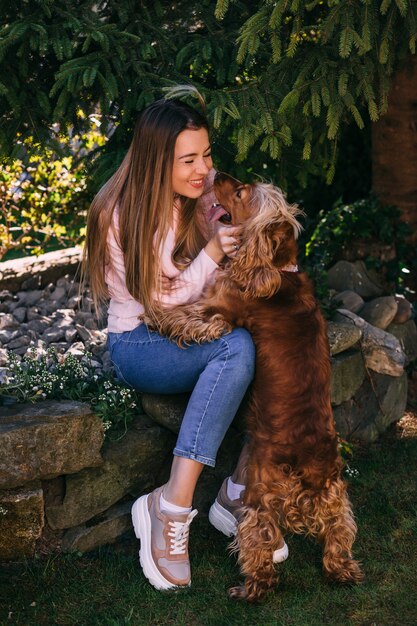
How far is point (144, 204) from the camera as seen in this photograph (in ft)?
11.3

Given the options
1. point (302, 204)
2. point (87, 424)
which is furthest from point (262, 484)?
point (302, 204)

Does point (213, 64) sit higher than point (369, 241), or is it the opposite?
point (213, 64)

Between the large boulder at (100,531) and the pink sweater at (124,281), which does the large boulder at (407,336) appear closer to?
the pink sweater at (124,281)

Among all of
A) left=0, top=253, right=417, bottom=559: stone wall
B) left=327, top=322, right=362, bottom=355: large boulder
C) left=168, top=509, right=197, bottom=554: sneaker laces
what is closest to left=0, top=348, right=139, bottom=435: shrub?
left=0, top=253, right=417, bottom=559: stone wall

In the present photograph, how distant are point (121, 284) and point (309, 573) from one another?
142cm

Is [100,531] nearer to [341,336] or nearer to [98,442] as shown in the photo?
[98,442]

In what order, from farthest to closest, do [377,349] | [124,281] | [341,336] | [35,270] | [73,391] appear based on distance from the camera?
[35,270] → [377,349] → [341,336] → [73,391] → [124,281]

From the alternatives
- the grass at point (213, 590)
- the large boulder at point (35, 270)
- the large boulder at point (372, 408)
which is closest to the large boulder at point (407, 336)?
the large boulder at point (372, 408)

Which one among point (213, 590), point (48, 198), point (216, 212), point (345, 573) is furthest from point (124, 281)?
point (48, 198)

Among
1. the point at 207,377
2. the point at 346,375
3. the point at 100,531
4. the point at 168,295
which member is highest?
the point at 168,295

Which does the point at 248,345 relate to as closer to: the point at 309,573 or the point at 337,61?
the point at 309,573

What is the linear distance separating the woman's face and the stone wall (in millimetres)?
666

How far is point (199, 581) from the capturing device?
3.38m

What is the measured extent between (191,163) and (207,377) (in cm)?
90
